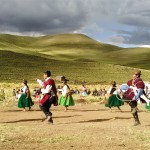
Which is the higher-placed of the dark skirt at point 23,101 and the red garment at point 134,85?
the red garment at point 134,85

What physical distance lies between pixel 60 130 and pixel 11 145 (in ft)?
10.4

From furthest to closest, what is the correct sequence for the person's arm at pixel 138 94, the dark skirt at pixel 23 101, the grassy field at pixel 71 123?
1. the dark skirt at pixel 23 101
2. the person's arm at pixel 138 94
3. the grassy field at pixel 71 123

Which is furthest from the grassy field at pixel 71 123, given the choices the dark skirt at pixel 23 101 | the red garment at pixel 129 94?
the red garment at pixel 129 94

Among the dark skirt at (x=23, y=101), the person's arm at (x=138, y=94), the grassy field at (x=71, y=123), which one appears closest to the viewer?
the grassy field at (x=71, y=123)

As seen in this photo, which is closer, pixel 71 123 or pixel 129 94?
pixel 129 94

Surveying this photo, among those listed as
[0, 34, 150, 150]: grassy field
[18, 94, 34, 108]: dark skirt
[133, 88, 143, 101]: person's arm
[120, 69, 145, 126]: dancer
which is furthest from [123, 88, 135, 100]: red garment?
[18, 94, 34, 108]: dark skirt

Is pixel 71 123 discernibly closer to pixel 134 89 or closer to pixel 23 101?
pixel 134 89

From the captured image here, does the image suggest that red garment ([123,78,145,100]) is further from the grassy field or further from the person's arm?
the grassy field

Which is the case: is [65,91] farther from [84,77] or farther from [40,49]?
[40,49]

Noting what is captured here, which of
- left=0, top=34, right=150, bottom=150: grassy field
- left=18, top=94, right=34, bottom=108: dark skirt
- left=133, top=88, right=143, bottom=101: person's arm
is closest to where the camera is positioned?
left=0, top=34, right=150, bottom=150: grassy field

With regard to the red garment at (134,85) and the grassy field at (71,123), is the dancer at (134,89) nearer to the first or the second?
the red garment at (134,85)

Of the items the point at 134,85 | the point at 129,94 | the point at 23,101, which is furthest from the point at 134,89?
the point at 23,101

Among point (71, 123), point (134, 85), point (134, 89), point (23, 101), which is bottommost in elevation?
point (71, 123)

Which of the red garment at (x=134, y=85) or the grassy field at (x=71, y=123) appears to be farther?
the red garment at (x=134, y=85)
